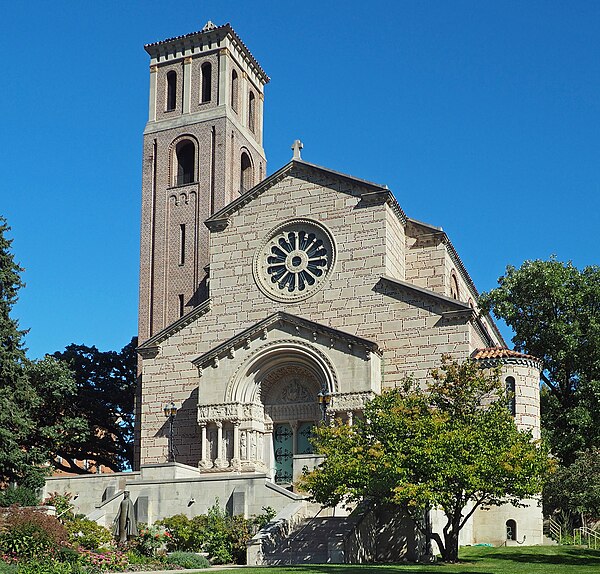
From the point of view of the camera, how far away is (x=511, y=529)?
1403 inches

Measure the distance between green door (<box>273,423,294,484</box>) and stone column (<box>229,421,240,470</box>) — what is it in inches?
84.5

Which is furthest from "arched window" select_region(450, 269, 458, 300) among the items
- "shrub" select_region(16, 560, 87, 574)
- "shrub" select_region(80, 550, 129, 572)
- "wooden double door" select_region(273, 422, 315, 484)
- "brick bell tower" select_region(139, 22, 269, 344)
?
"shrub" select_region(16, 560, 87, 574)

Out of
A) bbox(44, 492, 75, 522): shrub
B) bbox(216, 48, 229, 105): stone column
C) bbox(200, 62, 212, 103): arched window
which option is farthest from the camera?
bbox(200, 62, 212, 103): arched window

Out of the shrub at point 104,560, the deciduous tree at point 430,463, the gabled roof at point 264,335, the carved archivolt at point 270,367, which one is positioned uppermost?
the gabled roof at point 264,335

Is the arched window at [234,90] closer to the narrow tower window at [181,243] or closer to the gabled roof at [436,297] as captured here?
the narrow tower window at [181,243]

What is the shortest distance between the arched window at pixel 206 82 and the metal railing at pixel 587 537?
29535 millimetres

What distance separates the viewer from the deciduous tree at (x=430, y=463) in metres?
27.1

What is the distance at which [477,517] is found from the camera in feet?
Result: 118

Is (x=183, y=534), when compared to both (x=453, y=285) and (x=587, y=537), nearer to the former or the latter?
(x=587, y=537)

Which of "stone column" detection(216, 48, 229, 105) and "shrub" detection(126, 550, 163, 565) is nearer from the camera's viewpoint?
"shrub" detection(126, 550, 163, 565)

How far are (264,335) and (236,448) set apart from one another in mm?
4644

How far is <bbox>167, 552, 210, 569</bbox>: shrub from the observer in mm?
26672

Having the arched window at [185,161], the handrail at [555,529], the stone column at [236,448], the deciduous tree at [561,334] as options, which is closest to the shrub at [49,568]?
the stone column at [236,448]

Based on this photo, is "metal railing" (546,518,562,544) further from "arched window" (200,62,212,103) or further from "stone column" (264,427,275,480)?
"arched window" (200,62,212,103)
